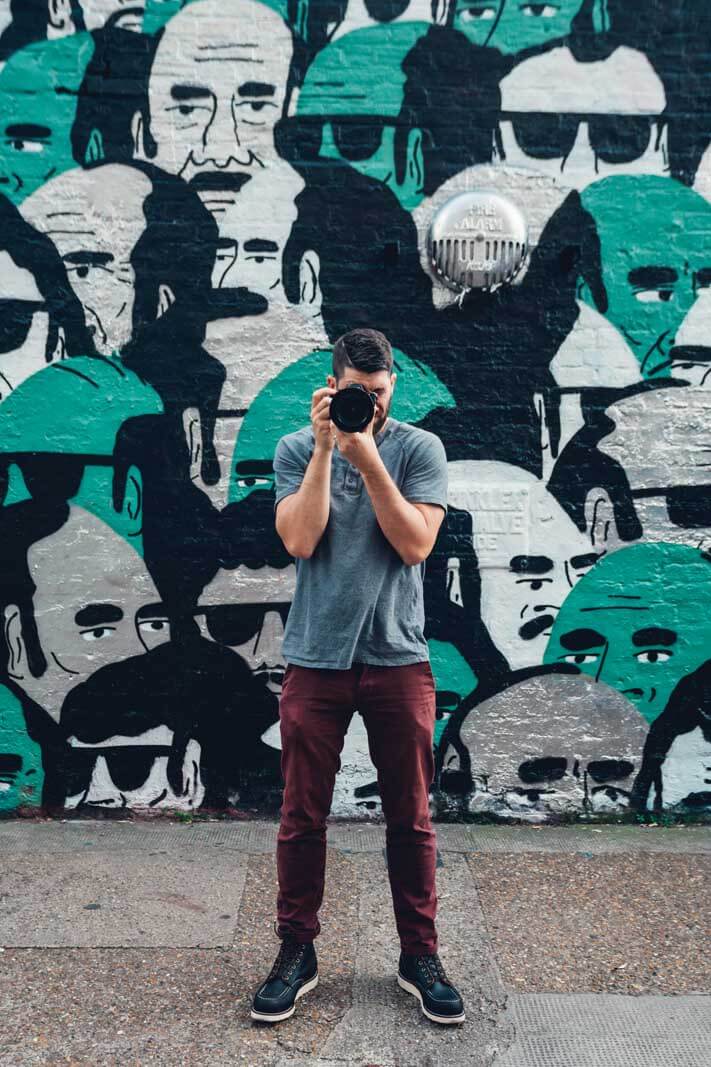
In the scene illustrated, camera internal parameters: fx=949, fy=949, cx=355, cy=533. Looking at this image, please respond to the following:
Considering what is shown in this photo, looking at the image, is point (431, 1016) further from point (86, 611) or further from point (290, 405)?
point (290, 405)

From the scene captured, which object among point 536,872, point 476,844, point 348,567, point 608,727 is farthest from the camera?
point 608,727

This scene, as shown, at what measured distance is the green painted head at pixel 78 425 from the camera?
436 centimetres

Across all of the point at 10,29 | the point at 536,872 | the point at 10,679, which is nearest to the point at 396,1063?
the point at 536,872

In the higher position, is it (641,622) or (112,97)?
(112,97)

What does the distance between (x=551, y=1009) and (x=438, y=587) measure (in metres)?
1.94

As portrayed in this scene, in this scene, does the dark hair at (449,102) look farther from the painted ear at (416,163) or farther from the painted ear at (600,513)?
the painted ear at (600,513)

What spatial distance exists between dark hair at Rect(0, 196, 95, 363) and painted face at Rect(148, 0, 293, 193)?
2.18 ft

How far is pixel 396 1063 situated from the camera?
8.74 feet

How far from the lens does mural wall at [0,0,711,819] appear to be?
4312 mm

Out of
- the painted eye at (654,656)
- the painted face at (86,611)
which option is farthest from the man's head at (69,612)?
the painted eye at (654,656)

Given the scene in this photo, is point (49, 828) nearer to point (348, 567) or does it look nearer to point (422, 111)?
point (348, 567)

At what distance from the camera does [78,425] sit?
A: 436 cm

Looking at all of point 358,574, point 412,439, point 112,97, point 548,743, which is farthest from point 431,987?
point 112,97

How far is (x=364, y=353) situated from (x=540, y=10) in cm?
251
